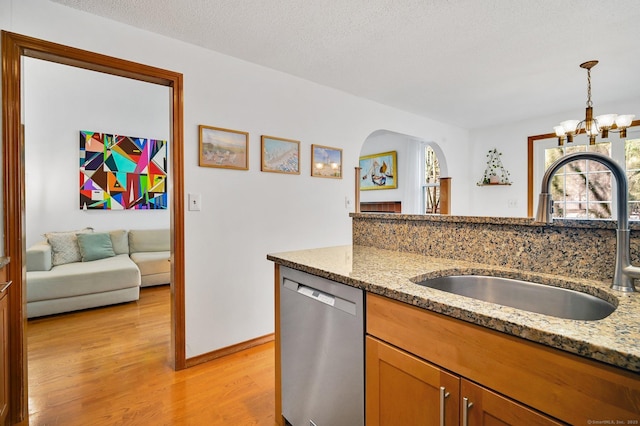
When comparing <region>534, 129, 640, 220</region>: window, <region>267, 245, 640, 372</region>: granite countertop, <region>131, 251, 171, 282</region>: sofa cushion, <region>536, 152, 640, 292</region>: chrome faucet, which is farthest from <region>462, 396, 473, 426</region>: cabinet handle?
<region>131, 251, 171, 282</region>: sofa cushion

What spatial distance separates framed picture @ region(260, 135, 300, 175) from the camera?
8.73 ft

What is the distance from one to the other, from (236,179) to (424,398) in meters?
2.04

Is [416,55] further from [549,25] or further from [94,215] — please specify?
[94,215]

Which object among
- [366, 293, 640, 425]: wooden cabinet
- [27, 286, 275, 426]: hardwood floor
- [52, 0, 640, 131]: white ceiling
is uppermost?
[52, 0, 640, 131]: white ceiling

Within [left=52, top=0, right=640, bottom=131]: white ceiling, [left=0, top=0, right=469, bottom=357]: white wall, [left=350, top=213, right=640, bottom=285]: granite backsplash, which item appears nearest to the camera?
[left=350, top=213, right=640, bottom=285]: granite backsplash

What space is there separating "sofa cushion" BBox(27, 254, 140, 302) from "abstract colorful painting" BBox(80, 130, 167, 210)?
1082 millimetres

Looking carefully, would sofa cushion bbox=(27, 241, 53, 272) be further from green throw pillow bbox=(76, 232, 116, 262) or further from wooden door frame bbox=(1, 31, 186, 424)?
wooden door frame bbox=(1, 31, 186, 424)

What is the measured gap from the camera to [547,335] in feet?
→ 2.14

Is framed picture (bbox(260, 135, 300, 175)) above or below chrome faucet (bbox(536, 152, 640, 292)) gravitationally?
above

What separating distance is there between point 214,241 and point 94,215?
3.03m

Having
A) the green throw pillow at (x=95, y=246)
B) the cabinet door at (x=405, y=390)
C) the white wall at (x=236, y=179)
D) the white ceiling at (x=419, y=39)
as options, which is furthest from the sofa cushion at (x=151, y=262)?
the cabinet door at (x=405, y=390)

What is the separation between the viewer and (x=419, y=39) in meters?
2.23

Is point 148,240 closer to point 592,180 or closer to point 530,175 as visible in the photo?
point 530,175

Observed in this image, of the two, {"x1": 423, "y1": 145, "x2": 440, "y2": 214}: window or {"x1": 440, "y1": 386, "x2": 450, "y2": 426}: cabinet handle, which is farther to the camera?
{"x1": 423, "y1": 145, "x2": 440, "y2": 214}: window
